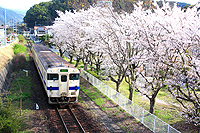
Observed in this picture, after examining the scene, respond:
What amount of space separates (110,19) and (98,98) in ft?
21.9

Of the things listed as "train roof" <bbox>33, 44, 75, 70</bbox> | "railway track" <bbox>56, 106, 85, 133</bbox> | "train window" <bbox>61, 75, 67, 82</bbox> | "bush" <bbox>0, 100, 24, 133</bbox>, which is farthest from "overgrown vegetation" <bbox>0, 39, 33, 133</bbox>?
"train window" <bbox>61, 75, 67, 82</bbox>

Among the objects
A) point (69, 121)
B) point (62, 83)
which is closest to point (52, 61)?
point (62, 83)

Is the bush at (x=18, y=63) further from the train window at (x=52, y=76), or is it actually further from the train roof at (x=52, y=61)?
the train window at (x=52, y=76)

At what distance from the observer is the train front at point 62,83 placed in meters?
12.7

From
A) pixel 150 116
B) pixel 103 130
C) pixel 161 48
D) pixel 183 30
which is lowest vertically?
pixel 103 130

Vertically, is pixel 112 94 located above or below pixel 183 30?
below

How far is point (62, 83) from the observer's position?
1284cm

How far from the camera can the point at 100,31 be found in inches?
627

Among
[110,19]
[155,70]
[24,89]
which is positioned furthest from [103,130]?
[24,89]

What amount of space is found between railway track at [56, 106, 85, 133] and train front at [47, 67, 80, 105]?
739mm

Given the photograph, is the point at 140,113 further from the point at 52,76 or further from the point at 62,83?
the point at 52,76

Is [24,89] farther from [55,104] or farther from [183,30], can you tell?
[183,30]

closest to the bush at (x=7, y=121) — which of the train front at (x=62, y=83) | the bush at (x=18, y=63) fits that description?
the train front at (x=62, y=83)

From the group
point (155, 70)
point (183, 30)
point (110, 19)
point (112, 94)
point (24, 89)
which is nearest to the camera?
point (183, 30)
